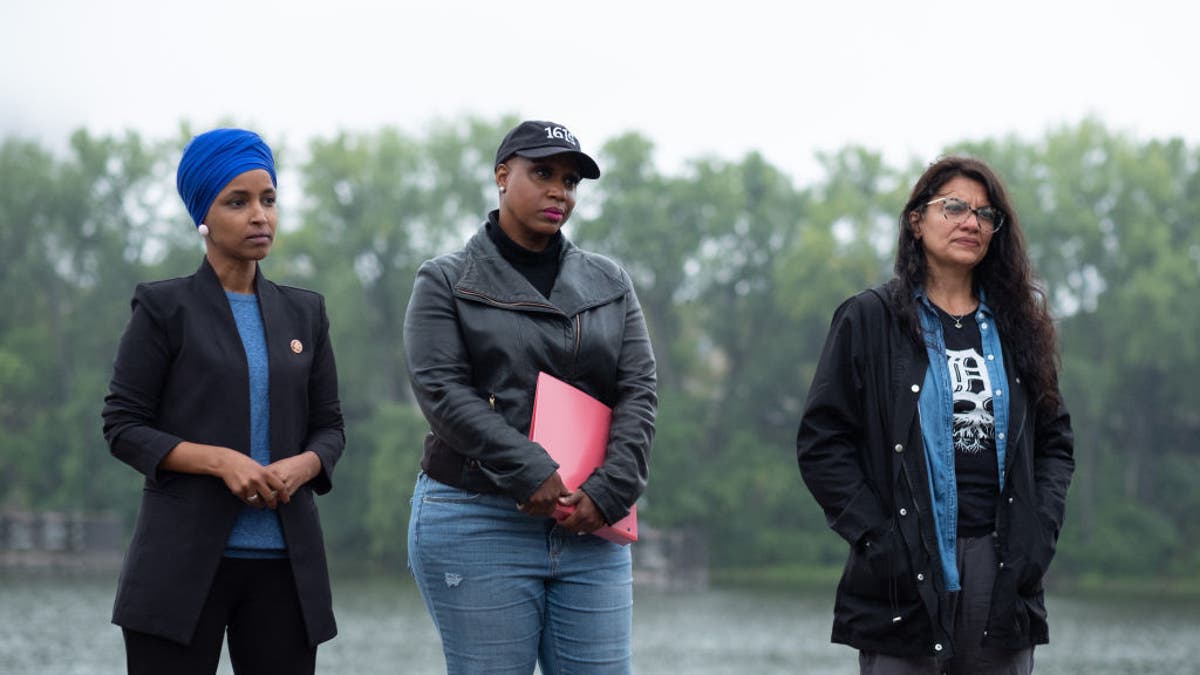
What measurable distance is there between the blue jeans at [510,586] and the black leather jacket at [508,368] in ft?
0.33

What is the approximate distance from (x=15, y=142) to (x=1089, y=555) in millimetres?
38492

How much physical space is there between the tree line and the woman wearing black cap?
1725 inches

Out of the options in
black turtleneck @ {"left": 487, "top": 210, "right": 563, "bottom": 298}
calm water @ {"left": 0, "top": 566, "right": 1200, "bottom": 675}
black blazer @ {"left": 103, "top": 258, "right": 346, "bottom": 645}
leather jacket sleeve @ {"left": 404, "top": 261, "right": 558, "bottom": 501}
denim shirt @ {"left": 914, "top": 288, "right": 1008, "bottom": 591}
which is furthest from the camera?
calm water @ {"left": 0, "top": 566, "right": 1200, "bottom": 675}

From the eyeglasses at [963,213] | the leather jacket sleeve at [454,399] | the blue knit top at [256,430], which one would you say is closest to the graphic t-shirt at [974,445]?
the eyeglasses at [963,213]

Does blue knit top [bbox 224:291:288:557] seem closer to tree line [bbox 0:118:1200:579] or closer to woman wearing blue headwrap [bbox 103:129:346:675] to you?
woman wearing blue headwrap [bbox 103:129:346:675]

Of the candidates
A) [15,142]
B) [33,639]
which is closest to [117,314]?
[15,142]

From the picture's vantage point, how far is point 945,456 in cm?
435

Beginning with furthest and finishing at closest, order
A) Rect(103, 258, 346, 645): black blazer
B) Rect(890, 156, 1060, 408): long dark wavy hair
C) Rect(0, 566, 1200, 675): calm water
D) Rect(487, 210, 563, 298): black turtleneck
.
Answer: Rect(0, 566, 1200, 675): calm water, Rect(890, 156, 1060, 408): long dark wavy hair, Rect(487, 210, 563, 298): black turtleneck, Rect(103, 258, 346, 645): black blazer

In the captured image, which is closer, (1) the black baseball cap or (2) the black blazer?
(2) the black blazer

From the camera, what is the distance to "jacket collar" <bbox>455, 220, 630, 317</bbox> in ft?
14.2

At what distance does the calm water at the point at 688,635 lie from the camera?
22578 mm

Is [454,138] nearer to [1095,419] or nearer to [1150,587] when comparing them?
[1095,419]

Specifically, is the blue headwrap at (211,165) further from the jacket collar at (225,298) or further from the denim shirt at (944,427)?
the denim shirt at (944,427)

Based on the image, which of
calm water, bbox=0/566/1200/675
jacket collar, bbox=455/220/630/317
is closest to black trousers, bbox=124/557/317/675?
jacket collar, bbox=455/220/630/317
